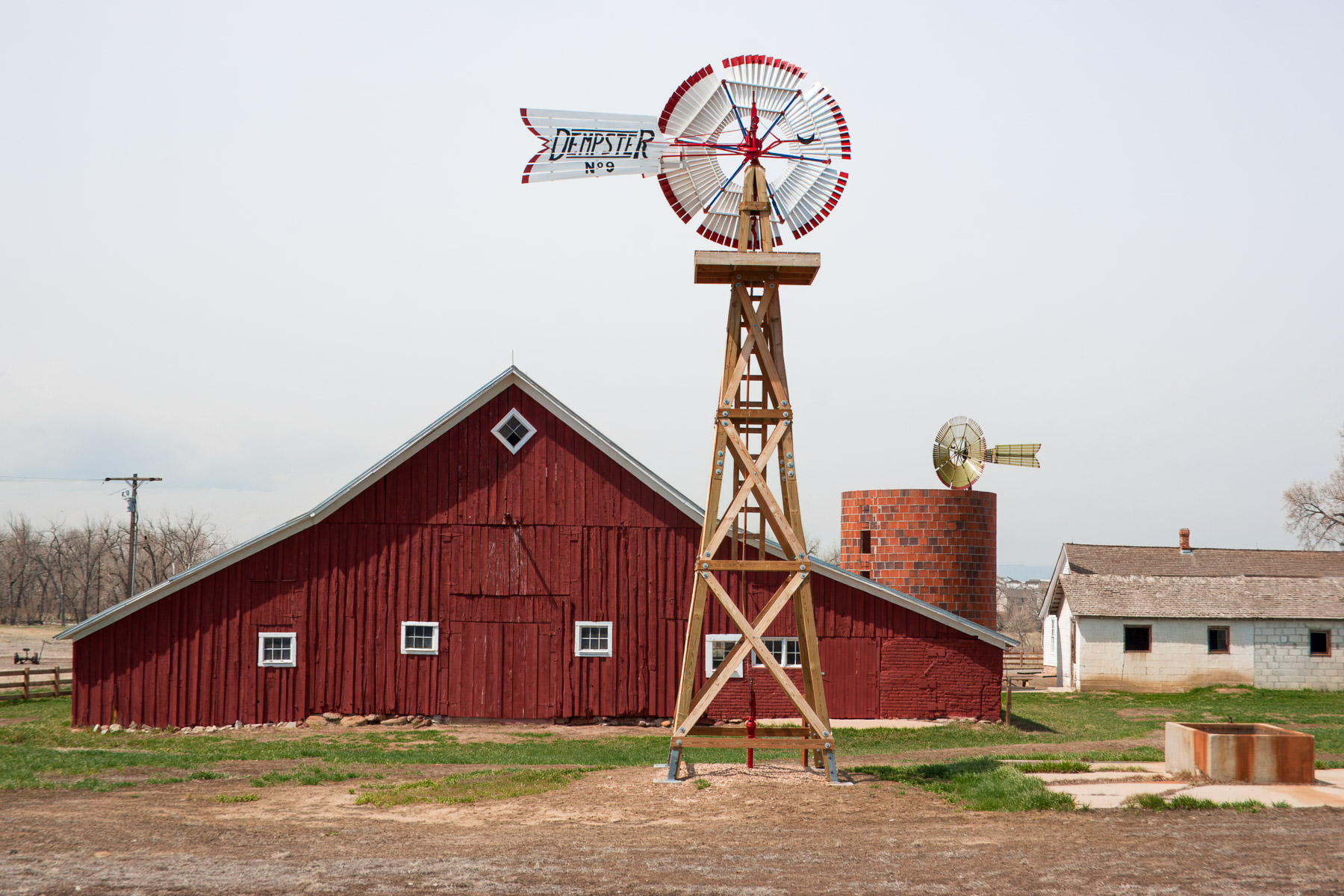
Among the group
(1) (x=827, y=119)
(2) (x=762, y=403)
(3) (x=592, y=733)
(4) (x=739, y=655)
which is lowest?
(3) (x=592, y=733)

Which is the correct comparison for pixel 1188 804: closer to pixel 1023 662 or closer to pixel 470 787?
pixel 470 787

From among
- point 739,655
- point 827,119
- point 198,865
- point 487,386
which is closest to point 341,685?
point 487,386

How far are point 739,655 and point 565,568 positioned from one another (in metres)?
9.65

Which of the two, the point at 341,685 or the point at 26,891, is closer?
the point at 26,891

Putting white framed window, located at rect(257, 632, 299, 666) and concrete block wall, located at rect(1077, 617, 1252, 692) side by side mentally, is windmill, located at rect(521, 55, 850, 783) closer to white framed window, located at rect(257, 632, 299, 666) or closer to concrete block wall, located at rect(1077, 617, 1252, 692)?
white framed window, located at rect(257, 632, 299, 666)

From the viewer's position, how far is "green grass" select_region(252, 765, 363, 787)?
48.4 ft

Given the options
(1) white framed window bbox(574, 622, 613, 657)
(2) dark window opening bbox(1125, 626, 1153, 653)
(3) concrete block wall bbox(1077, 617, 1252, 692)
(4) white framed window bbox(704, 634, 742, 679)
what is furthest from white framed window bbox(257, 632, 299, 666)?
(2) dark window opening bbox(1125, 626, 1153, 653)

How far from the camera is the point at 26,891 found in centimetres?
882

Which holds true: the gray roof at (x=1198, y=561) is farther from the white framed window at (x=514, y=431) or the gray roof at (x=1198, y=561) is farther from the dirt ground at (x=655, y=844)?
the dirt ground at (x=655, y=844)

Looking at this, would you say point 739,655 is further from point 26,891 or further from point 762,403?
point 26,891

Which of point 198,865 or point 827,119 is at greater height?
point 827,119

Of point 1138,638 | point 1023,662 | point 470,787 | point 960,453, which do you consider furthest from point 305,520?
point 1023,662

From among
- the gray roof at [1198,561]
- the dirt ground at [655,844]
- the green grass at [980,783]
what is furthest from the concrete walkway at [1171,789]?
the gray roof at [1198,561]

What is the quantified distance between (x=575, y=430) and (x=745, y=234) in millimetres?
9420
